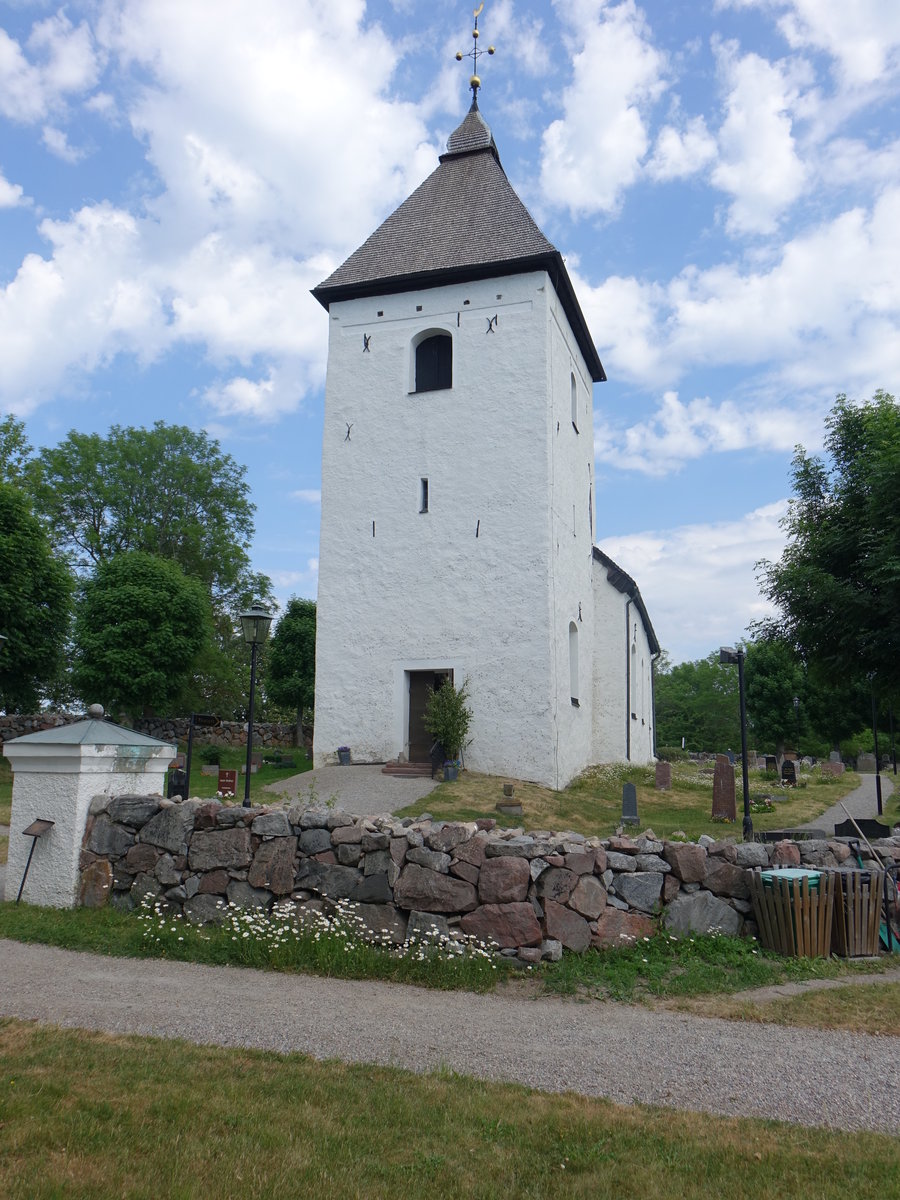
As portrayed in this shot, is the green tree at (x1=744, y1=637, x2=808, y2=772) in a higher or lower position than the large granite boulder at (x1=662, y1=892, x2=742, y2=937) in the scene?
higher

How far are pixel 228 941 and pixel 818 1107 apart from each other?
4.59 metres

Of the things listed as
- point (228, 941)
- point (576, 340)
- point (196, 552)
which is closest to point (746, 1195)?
point (228, 941)

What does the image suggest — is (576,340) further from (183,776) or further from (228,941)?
(228,941)

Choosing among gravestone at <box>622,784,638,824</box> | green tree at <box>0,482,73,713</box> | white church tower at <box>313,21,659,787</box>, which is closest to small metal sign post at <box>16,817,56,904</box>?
gravestone at <box>622,784,638,824</box>

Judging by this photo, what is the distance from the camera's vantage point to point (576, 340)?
22594 mm

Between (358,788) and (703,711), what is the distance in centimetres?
5546

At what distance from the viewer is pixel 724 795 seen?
1606 centimetres

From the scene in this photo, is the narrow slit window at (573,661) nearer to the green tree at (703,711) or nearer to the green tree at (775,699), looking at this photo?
the green tree at (775,699)

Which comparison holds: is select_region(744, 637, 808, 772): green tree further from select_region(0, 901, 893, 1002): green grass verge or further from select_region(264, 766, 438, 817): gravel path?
select_region(0, 901, 893, 1002): green grass verge

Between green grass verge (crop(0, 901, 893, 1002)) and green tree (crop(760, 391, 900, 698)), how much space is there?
24.0 feet

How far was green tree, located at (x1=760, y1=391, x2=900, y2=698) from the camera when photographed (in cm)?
1307

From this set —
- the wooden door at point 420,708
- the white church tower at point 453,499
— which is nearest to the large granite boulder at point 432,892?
the white church tower at point 453,499

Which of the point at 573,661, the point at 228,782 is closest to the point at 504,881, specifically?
the point at 228,782

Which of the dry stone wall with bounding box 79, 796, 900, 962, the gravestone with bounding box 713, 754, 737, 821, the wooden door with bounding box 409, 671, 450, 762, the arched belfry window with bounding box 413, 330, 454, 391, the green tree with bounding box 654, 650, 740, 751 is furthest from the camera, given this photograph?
the green tree with bounding box 654, 650, 740, 751
